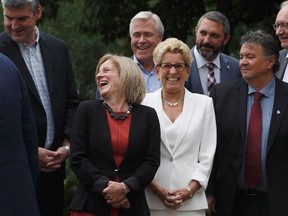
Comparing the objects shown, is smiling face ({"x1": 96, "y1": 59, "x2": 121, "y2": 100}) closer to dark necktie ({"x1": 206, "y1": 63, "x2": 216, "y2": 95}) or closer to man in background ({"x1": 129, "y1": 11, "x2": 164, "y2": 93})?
man in background ({"x1": 129, "y1": 11, "x2": 164, "y2": 93})

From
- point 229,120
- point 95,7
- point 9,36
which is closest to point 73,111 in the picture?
point 9,36

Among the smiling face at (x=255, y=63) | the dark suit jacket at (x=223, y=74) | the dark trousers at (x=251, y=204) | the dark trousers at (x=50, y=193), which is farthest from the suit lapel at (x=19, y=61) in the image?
the dark trousers at (x=251, y=204)

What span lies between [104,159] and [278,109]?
156 cm

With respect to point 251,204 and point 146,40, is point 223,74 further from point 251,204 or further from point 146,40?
point 251,204

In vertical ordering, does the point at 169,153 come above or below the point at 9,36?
below

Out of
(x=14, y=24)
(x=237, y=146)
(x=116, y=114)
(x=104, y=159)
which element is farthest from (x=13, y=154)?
(x=237, y=146)

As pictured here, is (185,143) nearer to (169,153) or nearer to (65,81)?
(169,153)

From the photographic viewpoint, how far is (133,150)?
687 centimetres

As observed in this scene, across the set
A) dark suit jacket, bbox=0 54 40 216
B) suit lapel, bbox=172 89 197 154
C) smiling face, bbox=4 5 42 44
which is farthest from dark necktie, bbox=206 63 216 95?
dark suit jacket, bbox=0 54 40 216

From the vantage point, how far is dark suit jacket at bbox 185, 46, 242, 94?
8180 millimetres

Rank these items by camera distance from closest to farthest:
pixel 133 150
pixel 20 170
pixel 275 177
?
pixel 20 170
pixel 133 150
pixel 275 177

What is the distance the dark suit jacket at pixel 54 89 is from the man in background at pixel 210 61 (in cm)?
109

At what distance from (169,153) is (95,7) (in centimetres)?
548

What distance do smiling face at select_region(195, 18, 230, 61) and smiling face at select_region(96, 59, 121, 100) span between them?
145 cm
